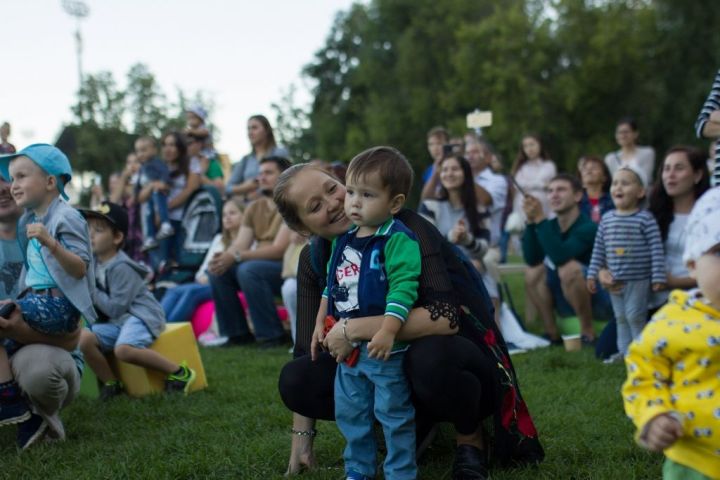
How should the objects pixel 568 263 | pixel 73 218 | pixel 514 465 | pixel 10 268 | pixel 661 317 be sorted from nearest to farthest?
pixel 661 317 < pixel 514 465 < pixel 73 218 < pixel 10 268 < pixel 568 263

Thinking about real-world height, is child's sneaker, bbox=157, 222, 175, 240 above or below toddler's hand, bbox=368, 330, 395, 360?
above

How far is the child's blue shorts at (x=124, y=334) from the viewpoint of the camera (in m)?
5.39

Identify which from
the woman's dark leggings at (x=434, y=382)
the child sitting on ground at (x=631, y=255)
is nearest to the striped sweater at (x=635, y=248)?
the child sitting on ground at (x=631, y=255)

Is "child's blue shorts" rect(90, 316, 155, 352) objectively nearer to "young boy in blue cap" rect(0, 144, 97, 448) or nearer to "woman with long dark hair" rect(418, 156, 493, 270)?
"young boy in blue cap" rect(0, 144, 97, 448)

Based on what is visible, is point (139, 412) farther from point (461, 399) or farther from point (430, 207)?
point (430, 207)

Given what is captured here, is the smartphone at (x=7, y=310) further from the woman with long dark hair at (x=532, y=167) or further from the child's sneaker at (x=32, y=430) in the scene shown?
the woman with long dark hair at (x=532, y=167)

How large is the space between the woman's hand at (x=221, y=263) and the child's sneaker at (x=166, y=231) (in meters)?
1.61

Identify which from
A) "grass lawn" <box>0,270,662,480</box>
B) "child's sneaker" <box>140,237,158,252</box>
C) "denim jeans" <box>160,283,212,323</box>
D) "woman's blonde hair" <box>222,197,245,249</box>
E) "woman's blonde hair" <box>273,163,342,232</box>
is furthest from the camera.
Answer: "child's sneaker" <box>140,237,158,252</box>

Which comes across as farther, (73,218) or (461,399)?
(73,218)

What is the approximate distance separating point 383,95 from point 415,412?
38603 millimetres

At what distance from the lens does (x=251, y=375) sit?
600 centimetres

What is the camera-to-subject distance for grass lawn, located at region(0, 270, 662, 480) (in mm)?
3535

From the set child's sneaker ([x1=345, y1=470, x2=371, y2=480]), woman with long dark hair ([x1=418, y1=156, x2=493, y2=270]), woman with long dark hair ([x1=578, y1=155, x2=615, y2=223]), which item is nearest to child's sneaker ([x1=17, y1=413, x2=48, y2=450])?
child's sneaker ([x1=345, y1=470, x2=371, y2=480])

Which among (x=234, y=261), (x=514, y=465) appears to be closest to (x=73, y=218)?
(x=514, y=465)
